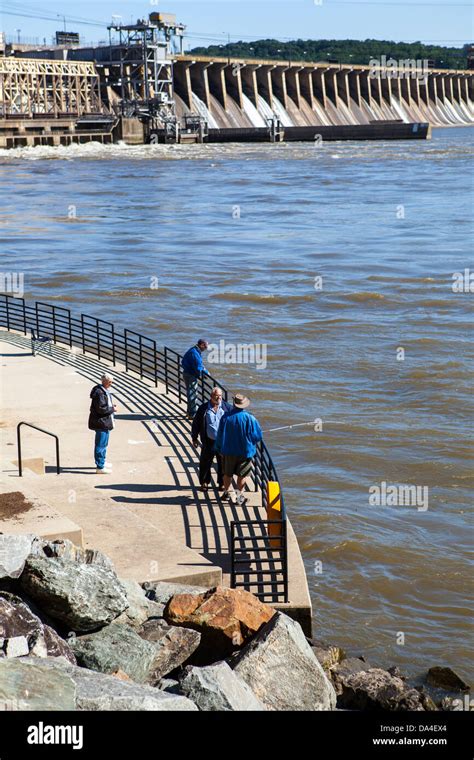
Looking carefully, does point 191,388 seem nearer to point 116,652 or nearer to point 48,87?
point 116,652

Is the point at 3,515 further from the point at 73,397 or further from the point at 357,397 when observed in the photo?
the point at 357,397

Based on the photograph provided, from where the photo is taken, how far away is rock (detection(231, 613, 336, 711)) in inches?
295

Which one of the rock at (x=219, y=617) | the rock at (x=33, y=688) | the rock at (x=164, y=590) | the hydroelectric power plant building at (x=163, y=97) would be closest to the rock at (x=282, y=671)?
the rock at (x=219, y=617)

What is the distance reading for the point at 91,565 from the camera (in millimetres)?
8344

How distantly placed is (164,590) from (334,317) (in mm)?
20860

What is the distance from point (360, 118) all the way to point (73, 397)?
13514cm

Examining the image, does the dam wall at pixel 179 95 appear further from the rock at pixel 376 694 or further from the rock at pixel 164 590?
the rock at pixel 376 694

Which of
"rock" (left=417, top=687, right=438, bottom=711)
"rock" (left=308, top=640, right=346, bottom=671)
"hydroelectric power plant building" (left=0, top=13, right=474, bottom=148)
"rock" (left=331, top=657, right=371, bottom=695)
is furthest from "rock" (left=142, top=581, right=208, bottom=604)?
"hydroelectric power plant building" (left=0, top=13, right=474, bottom=148)

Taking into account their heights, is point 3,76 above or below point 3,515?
above

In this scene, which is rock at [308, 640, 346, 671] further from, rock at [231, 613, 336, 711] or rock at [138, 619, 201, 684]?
rock at [138, 619, 201, 684]

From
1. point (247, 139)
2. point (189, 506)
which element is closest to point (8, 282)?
point (189, 506)

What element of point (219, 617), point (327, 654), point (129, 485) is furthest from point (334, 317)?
point (219, 617)

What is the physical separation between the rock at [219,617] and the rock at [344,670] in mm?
891
